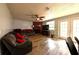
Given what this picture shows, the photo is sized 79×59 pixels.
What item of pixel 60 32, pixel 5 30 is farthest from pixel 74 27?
pixel 5 30

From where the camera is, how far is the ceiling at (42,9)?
2139 millimetres

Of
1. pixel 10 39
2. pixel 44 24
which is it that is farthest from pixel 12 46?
pixel 44 24

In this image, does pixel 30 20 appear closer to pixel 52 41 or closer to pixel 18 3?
pixel 18 3

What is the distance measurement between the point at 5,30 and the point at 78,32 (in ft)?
4.36

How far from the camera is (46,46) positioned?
2.27 meters

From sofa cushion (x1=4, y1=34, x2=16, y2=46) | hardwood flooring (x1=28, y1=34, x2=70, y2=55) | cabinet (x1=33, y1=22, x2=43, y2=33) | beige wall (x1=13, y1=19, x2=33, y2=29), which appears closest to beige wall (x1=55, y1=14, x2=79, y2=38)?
hardwood flooring (x1=28, y1=34, x2=70, y2=55)

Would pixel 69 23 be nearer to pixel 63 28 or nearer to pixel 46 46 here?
pixel 63 28

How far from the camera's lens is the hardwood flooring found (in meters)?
2.20

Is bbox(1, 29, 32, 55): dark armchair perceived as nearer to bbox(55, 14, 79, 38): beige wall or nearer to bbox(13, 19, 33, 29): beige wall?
bbox(13, 19, 33, 29): beige wall

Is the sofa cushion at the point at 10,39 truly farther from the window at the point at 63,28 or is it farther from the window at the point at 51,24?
the window at the point at 63,28

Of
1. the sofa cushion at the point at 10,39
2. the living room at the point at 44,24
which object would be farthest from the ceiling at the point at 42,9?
the sofa cushion at the point at 10,39

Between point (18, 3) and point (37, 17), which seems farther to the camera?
point (37, 17)

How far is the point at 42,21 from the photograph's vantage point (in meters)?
2.29

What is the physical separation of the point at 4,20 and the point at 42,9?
72cm
